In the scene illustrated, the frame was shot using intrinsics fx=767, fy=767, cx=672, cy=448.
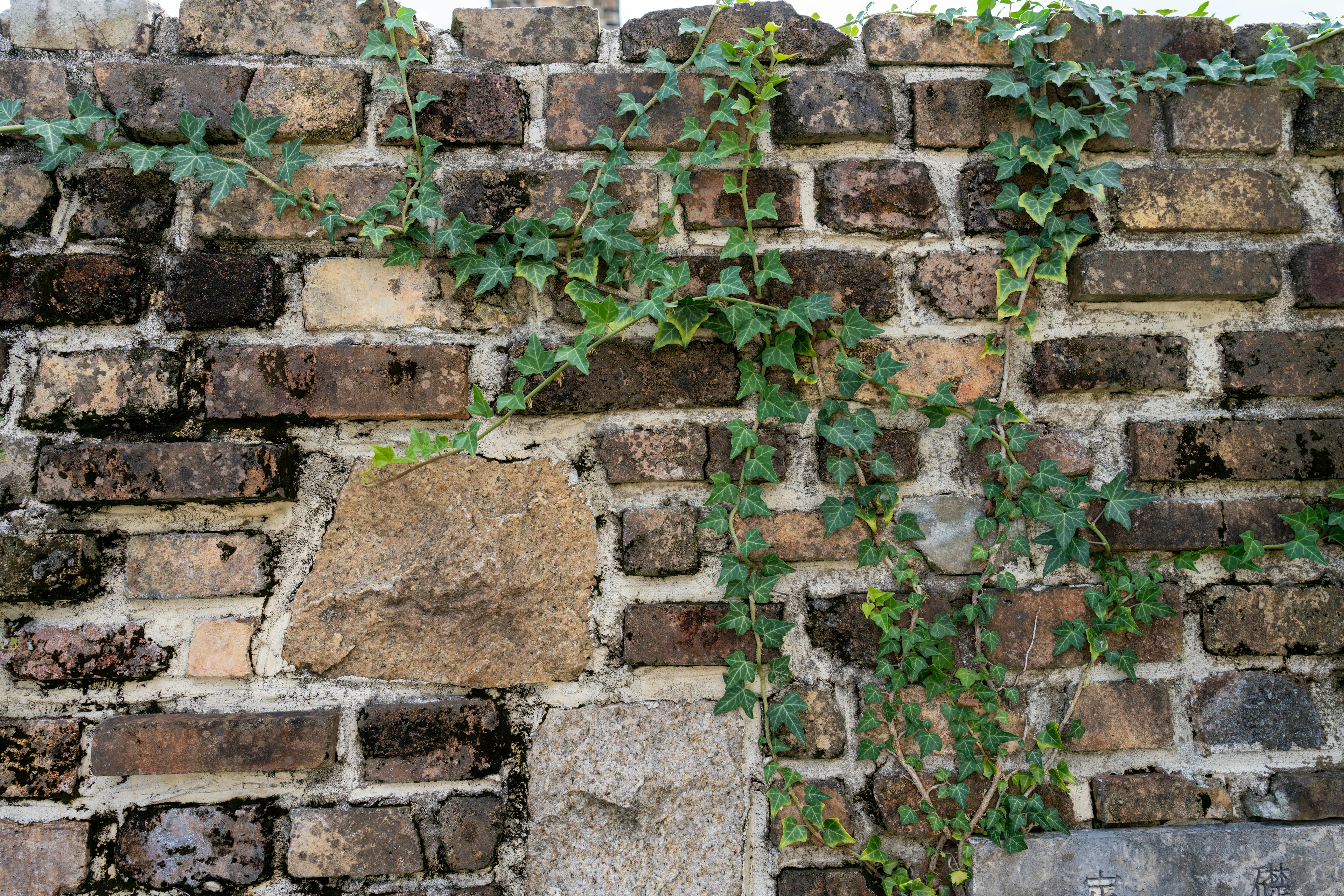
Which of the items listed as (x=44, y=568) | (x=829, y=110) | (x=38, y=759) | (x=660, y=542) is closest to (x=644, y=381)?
(x=660, y=542)

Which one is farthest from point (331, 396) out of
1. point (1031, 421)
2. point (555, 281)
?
point (1031, 421)

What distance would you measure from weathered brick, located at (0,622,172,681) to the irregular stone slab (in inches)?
43.0

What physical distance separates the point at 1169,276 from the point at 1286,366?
0.21 metres

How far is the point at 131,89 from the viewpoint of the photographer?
3.29 feet

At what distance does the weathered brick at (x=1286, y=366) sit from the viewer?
1.05 metres

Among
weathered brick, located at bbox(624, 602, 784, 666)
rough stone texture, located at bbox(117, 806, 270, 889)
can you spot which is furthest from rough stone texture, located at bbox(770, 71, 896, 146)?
rough stone texture, located at bbox(117, 806, 270, 889)

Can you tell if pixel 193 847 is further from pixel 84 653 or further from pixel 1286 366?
pixel 1286 366

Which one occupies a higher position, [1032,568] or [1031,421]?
[1031,421]

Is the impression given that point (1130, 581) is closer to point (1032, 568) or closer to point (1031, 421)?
point (1032, 568)

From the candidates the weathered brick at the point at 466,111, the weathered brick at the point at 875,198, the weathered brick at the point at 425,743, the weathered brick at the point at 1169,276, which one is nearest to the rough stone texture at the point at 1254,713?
the weathered brick at the point at 1169,276

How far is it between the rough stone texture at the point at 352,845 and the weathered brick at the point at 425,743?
5cm

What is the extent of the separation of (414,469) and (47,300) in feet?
1.69

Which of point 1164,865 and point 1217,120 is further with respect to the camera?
point 1217,120

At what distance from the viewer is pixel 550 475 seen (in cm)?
101
